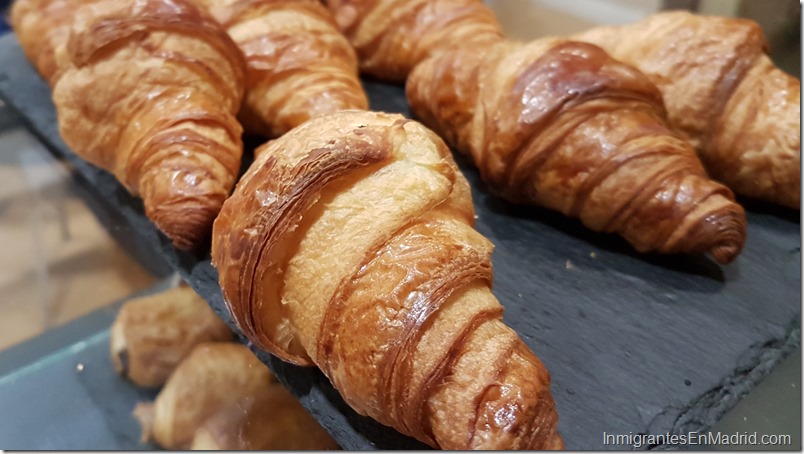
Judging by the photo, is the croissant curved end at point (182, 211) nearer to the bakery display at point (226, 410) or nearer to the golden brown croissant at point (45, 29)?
the bakery display at point (226, 410)

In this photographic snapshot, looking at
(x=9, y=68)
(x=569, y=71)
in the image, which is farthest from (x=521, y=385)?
(x=9, y=68)

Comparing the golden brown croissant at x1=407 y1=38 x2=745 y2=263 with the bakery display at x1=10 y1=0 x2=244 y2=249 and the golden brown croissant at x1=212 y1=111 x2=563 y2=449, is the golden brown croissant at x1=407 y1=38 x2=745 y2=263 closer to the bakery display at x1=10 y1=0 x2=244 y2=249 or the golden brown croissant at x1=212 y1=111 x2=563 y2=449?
the golden brown croissant at x1=212 y1=111 x2=563 y2=449

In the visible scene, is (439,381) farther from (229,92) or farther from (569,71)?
(229,92)

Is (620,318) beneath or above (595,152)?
beneath

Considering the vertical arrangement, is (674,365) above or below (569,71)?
below

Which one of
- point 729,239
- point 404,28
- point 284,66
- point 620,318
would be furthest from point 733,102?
point 284,66

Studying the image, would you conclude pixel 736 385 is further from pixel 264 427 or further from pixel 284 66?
pixel 284 66

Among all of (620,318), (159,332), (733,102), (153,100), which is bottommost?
(159,332)
